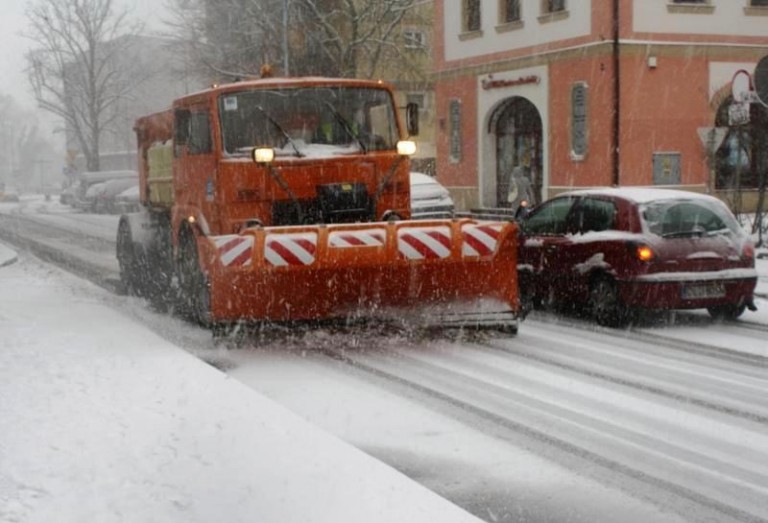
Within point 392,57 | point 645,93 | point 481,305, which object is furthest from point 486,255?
point 392,57

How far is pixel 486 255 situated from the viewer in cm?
1080

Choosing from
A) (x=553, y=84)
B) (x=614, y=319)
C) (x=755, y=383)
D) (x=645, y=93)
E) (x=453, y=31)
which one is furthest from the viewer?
(x=453, y=31)

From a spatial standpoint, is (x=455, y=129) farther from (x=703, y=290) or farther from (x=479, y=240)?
(x=479, y=240)

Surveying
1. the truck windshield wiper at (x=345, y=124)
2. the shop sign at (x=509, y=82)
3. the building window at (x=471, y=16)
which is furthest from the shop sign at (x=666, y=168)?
the truck windshield wiper at (x=345, y=124)

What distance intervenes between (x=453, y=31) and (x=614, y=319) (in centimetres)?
2708

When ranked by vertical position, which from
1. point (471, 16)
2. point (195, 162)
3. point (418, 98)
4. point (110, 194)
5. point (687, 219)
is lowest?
point (110, 194)

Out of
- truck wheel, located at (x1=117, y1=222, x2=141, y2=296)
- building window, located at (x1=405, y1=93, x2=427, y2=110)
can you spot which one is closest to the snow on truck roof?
truck wheel, located at (x1=117, y1=222, x2=141, y2=296)

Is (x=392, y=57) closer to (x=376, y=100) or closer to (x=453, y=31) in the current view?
(x=453, y=31)

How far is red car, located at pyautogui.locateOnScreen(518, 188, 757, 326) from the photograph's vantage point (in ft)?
38.1

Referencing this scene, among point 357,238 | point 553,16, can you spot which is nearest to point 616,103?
point 553,16

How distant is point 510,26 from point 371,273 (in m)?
25.1

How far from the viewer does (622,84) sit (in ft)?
98.5

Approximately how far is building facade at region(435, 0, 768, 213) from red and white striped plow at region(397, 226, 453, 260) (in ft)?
57.1

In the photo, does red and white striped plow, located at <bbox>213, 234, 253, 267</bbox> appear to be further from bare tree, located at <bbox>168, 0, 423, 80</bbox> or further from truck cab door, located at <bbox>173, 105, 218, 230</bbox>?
bare tree, located at <bbox>168, 0, 423, 80</bbox>
